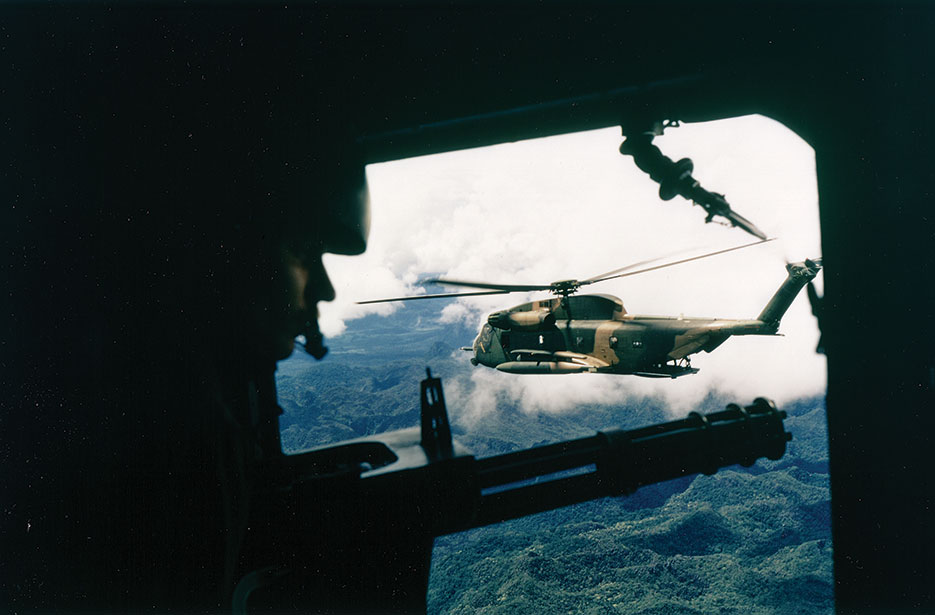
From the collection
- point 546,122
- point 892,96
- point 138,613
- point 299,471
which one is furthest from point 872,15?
point 138,613

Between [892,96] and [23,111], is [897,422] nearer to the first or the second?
[892,96]

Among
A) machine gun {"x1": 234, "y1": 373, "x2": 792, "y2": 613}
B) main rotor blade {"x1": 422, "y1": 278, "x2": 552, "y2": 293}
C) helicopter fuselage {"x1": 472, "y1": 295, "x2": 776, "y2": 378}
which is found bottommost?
machine gun {"x1": 234, "y1": 373, "x2": 792, "y2": 613}

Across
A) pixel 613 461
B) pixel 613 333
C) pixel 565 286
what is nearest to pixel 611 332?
pixel 613 333

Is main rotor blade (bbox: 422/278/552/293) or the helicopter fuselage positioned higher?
main rotor blade (bbox: 422/278/552/293)

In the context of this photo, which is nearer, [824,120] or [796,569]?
[824,120]

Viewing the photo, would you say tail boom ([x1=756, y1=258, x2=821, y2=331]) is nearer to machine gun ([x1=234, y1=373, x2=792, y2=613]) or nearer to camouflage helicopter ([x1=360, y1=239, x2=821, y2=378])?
camouflage helicopter ([x1=360, y1=239, x2=821, y2=378])

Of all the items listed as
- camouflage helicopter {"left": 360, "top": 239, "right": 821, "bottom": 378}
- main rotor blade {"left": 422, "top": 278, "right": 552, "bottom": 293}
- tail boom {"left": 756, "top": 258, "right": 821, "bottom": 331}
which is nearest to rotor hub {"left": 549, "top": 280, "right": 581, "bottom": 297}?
camouflage helicopter {"left": 360, "top": 239, "right": 821, "bottom": 378}

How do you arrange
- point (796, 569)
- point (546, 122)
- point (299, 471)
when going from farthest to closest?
point (796, 569) < point (546, 122) < point (299, 471)

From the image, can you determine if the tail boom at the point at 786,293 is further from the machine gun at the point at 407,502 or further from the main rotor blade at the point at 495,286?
the machine gun at the point at 407,502
